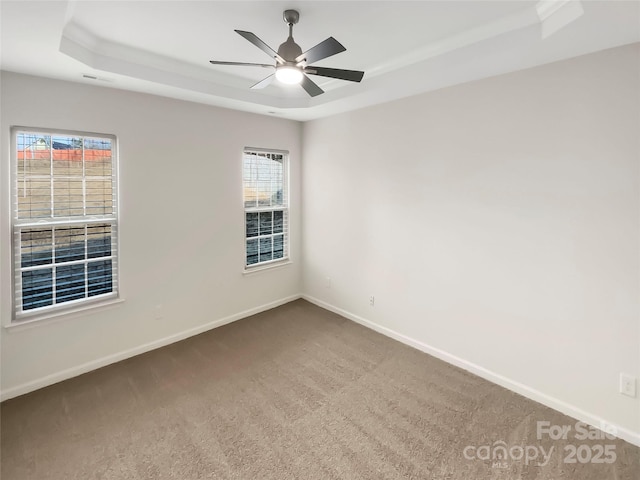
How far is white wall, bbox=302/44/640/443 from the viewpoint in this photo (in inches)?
87.2

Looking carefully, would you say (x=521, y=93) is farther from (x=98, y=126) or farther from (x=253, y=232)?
(x=98, y=126)

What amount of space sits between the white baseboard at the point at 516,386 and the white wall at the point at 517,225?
1 centimetres

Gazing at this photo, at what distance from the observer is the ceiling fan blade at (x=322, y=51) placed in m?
1.78

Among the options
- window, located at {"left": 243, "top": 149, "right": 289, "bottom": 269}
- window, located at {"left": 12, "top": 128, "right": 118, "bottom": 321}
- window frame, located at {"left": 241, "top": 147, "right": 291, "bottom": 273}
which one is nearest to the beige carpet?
window, located at {"left": 12, "top": 128, "right": 118, "bottom": 321}

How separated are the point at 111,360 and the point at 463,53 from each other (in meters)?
4.08

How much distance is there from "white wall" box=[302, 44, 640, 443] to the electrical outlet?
0.12ft

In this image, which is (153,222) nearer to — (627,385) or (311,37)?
(311,37)

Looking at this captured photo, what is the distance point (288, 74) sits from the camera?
207 centimetres

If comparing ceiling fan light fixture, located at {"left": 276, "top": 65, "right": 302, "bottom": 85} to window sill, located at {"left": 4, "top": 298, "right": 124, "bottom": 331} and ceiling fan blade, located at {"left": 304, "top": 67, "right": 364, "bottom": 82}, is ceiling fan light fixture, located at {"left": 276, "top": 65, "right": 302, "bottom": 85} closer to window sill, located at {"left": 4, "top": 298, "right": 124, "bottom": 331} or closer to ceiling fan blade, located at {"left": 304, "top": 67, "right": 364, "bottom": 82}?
ceiling fan blade, located at {"left": 304, "top": 67, "right": 364, "bottom": 82}

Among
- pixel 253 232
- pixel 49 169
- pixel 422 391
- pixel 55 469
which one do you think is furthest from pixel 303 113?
pixel 55 469

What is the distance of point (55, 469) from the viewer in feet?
6.58

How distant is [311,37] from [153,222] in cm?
229

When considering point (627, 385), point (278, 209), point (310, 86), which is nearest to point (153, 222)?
point (278, 209)

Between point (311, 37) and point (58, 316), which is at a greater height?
point (311, 37)
